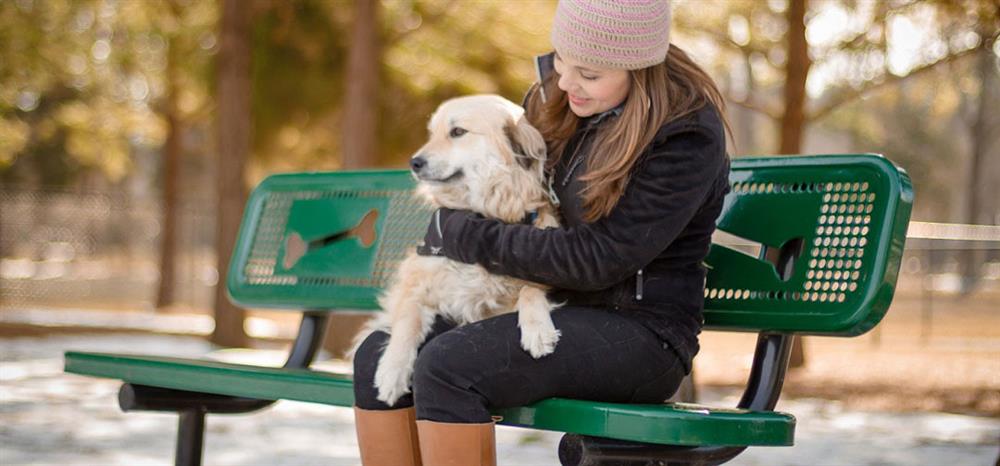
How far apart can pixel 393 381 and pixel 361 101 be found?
792 centimetres

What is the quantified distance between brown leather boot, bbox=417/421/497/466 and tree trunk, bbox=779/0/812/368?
771 cm

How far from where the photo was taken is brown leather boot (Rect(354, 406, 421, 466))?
2859mm

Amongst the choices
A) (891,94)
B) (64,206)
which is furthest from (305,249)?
(64,206)

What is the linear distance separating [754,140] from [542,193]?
37760 mm

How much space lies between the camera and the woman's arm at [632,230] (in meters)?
2.80

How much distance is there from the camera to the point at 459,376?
265 cm

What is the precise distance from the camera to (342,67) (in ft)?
49.1

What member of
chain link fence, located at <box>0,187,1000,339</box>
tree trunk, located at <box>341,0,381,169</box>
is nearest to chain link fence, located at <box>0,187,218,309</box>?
chain link fence, located at <box>0,187,1000,339</box>

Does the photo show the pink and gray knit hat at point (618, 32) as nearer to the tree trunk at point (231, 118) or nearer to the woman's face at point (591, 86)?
the woman's face at point (591, 86)

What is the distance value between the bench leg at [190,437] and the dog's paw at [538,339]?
1.65m

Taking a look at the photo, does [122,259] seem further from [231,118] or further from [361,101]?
[361,101]

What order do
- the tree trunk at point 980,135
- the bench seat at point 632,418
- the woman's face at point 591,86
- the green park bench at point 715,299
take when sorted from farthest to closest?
the tree trunk at point 980,135 < the woman's face at point 591,86 < the green park bench at point 715,299 < the bench seat at point 632,418

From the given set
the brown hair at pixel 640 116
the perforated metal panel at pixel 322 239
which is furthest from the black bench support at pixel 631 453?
the perforated metal panel at pixel 322 239

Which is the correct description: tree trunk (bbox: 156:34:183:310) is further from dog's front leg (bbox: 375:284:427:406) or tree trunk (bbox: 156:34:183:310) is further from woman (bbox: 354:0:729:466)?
woman (bbox: 354:0:729:466)
